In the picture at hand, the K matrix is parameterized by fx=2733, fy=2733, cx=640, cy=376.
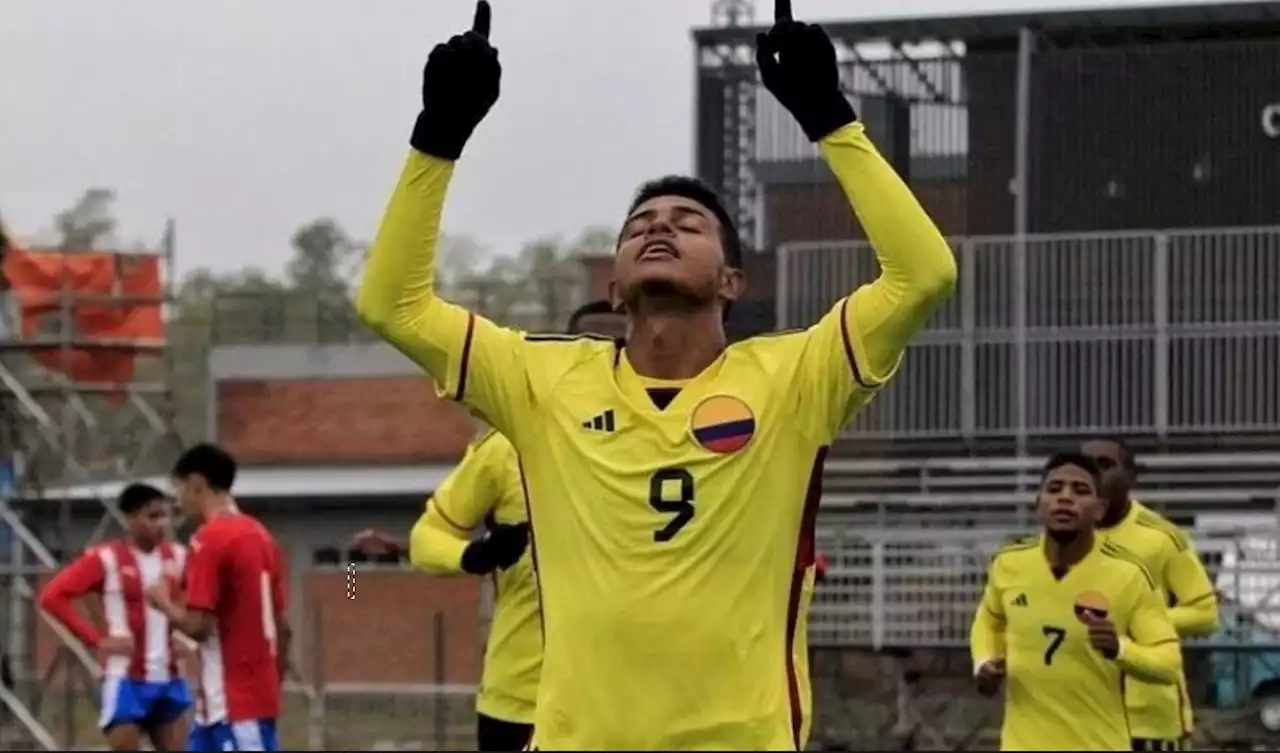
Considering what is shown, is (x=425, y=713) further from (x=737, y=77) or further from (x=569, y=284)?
(x=569, y=284)

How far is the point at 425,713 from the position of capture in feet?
98.1

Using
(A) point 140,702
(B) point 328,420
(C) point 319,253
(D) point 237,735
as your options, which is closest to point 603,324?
(D) point 237,735

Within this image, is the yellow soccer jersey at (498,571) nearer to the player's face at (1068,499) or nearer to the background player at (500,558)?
the background player at (500,558)

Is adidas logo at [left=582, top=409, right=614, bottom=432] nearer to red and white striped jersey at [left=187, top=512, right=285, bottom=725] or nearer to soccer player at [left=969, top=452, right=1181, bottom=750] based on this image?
soccer player at [left=969, top=452, right=1181, bottom=750]

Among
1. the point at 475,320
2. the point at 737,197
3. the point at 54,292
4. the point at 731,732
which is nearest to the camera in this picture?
the point at 731,732

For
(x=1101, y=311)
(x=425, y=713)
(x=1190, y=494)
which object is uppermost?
(x=1101, y=311)

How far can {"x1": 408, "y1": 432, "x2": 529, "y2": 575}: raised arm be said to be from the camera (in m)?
9.06

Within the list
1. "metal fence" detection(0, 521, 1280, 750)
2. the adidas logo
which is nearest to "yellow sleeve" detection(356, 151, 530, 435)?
the adidas logo

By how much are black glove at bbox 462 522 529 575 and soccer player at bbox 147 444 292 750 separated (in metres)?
3.74

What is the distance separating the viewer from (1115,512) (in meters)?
11.7

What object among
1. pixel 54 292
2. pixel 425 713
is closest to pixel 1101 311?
pixel 425 713

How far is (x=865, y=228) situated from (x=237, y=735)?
8.26m

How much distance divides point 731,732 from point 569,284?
37.3 meters

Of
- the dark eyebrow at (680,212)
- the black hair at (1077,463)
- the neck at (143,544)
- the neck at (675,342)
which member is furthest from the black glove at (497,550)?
the neck at (143,544)
